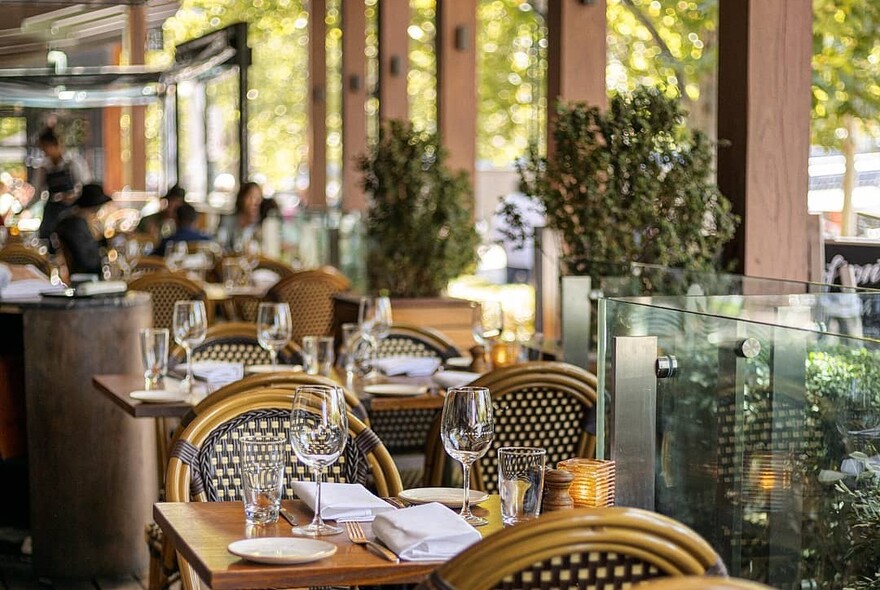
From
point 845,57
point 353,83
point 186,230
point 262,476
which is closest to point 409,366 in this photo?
point 262,476

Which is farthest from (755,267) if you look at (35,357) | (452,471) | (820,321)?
(35,357)

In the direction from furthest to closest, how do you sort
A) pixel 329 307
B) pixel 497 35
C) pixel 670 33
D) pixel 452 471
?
pixel 497 35 < pixel 670 33 < pixel 329 307 < pixel 452 471

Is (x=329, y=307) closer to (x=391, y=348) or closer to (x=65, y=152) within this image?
(x=391, y=348)

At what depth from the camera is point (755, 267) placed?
492cm

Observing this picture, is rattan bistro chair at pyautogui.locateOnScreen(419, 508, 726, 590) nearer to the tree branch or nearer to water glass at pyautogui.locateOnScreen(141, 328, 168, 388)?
water glass at pyautogui.locateOnScreen(141, 328, 168, 388)

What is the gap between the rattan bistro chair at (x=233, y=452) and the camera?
295cm

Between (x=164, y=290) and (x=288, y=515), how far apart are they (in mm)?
4379

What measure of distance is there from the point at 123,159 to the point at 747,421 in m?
27.8

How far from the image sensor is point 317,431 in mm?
2406

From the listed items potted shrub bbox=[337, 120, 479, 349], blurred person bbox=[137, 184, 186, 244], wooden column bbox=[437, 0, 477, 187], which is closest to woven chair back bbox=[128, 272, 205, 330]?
potted shrub bbox=[337, 120, 479, 349]

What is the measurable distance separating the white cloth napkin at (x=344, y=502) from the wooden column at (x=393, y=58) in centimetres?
761

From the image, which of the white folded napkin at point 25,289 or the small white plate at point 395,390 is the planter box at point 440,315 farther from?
the small white plate at point 395,390

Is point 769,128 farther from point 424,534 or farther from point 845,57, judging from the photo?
point 845,57

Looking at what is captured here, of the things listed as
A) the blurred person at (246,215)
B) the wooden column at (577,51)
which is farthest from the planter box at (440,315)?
the blurred person at (246,215)
